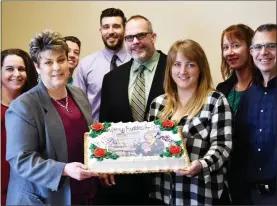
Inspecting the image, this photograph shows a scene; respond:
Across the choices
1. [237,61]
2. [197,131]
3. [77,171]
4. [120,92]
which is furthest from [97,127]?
[237,61]

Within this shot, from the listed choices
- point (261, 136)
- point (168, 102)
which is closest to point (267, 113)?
point (261, 136)

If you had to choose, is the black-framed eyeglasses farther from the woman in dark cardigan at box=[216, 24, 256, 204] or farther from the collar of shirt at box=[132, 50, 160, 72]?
the woman in dark cardigan at box=[216, 24, 256, 204]

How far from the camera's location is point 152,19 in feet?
7.63

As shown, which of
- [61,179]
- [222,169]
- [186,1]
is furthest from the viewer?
[186,1]

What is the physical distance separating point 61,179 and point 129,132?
0.41 meters

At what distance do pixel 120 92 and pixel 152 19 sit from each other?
59cm

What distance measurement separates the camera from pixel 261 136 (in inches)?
68.9

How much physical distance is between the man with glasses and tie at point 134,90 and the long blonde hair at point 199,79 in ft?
0.65

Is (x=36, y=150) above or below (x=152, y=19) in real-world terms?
below

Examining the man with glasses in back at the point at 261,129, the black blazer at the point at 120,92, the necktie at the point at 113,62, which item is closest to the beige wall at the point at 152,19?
the necktie at the point at 113,62

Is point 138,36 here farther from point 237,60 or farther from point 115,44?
point 237,60

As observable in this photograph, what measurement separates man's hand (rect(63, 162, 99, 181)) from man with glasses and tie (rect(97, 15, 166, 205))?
0.39 meters

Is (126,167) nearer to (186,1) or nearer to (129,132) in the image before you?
(129,132)

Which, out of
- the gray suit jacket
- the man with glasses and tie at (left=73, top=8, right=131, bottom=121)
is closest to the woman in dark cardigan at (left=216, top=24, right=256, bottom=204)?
the man with glasses and tie at (left=73, top=8, right=131, bottom=121)
